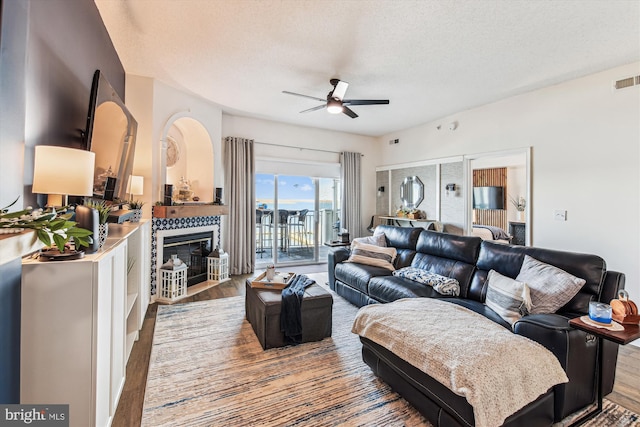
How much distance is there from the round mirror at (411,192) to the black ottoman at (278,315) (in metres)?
3.69

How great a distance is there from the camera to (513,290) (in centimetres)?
222

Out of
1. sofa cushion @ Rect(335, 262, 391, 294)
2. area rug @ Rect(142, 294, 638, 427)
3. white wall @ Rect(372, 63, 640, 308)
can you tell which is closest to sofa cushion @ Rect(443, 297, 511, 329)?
area rug @ Rect(142, 294, 638, 427)

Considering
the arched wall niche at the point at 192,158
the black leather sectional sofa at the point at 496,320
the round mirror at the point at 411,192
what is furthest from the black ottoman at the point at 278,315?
the round mirror at the point at 411,192

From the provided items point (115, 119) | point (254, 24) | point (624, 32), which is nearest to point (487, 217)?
point (624, 32)

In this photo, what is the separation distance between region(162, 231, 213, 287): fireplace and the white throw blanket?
3.14m

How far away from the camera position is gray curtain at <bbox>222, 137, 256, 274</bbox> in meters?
4.93

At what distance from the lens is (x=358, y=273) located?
138 inches

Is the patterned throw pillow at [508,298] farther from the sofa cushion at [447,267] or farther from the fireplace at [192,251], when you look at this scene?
the fireplace at [192,251]

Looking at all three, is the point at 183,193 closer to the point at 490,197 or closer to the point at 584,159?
the point at 584,159

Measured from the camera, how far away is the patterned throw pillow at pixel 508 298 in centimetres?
213

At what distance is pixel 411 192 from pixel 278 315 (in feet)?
14.0

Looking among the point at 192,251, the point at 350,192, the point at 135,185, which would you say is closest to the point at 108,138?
the point at 135,185

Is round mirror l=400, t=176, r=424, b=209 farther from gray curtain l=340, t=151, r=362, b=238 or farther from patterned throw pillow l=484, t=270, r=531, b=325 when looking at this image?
patterned throw pillow l=484, t=270, r=531, b=325

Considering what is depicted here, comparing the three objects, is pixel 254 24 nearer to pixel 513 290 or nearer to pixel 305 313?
pixel 305 313
